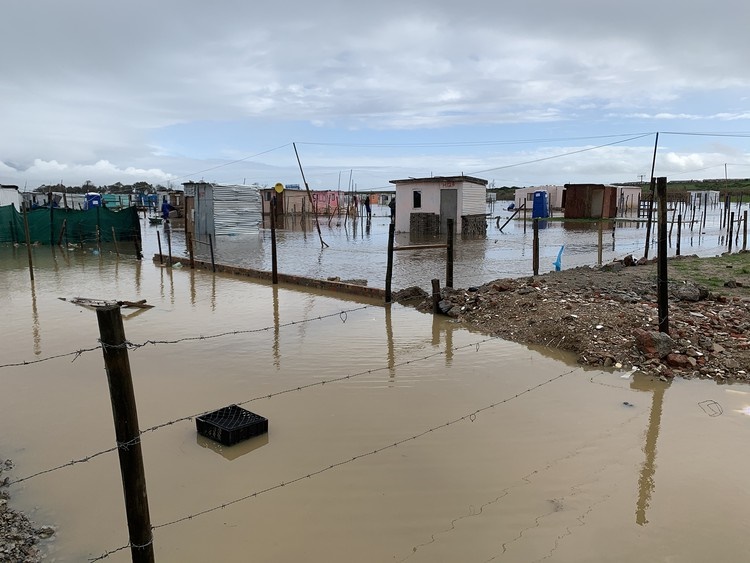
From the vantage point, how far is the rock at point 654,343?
25.4 feet

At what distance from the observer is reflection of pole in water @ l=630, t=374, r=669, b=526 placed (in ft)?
14.8

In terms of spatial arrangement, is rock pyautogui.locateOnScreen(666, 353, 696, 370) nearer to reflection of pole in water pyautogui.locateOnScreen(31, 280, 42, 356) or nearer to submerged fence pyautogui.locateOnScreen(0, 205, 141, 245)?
reflection of pole in water pyautogui.locateOnScreen(31, 280, 42, 356)

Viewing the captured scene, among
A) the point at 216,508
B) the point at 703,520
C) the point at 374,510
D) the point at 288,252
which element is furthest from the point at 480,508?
the point at 288,252

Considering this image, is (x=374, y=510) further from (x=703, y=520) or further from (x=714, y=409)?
(x=714, y=409)

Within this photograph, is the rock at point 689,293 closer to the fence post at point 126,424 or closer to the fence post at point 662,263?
the fence post at point 662,263

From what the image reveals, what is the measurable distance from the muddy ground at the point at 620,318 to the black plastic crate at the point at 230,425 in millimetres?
4854

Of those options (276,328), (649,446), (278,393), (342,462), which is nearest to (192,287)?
(276,328)

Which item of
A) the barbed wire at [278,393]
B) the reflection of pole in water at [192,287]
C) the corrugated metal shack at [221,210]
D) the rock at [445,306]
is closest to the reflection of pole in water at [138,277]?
the reflection of pole in water at [192,287]

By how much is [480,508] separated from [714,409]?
11.8ft

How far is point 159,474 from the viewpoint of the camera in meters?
4.97

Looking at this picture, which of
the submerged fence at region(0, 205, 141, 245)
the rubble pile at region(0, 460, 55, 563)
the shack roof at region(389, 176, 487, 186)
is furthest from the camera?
the shack roof at region(389, 176, 487, 186)

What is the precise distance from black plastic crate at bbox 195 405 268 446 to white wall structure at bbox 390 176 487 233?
24888mm

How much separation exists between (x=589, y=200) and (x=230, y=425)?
125ft

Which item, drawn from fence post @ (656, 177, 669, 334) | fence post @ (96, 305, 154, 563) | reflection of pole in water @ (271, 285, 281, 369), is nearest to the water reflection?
reflection of pole in water @ (271, 285, 281, 369)
